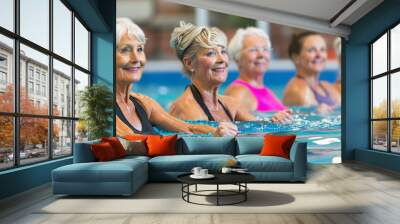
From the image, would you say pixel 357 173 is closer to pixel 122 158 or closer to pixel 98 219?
pixel 122 158

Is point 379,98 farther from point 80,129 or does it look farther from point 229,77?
point 80,129

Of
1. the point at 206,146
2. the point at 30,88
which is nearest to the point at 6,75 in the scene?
the point at 30,88

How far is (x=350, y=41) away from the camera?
9.68 m

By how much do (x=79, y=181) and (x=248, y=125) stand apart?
5703mm

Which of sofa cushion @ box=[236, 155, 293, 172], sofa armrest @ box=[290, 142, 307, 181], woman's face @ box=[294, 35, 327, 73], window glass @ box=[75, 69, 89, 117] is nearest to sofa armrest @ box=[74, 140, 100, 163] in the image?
sofa cushion @ box=[236, 155, 293, 172]

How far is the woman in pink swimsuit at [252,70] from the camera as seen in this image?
10.0 m

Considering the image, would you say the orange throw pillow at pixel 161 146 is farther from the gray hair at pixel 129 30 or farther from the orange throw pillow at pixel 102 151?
the gray hair at pixel 129 30

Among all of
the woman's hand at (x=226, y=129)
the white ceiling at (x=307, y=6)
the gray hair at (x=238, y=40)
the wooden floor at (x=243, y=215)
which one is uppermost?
the white ceiling at (x=307, y=6)

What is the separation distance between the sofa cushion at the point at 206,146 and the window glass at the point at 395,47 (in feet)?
13.1

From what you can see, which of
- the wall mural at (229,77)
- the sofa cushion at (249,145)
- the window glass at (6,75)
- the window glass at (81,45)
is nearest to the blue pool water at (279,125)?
the wall mural at (229,77)

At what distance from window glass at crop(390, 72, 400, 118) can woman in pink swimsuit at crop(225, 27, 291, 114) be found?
8.09 ft

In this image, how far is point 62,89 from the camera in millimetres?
7188

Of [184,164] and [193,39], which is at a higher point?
[193,39]

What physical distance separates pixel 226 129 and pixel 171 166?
3.97m
